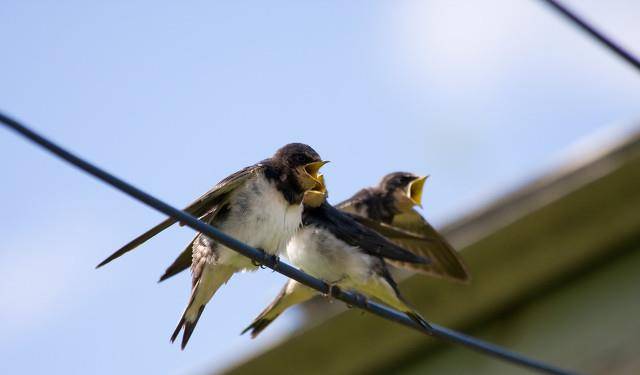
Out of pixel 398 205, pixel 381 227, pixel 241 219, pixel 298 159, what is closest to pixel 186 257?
pixel 241 219

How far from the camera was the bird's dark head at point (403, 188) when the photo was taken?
6484 mm

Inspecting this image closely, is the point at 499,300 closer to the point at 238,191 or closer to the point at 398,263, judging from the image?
the point at 398,263

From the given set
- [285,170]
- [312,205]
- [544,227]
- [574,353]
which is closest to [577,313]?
[574,353]

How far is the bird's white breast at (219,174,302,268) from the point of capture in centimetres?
446

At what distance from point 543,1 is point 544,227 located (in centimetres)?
348

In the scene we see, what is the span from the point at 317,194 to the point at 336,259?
381 millimetres

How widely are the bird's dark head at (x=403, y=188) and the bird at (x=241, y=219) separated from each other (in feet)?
6.05

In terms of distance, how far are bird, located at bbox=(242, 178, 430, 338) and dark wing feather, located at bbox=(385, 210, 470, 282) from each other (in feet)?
0.64

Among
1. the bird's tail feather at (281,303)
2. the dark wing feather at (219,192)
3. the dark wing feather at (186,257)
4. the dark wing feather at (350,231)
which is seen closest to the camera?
the dark wing feather at (219,192)

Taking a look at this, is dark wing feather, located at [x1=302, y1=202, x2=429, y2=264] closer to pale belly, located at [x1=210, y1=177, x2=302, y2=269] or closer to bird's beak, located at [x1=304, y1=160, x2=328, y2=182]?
bird's beak, located at [x1=304, y1=160, x2=328, y2=182]

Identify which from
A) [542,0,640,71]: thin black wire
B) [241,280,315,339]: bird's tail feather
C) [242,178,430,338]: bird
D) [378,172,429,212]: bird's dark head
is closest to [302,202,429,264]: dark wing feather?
[242,178,430,338]: bird

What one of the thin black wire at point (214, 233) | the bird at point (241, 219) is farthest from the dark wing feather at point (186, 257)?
the thin black wire at point (214, 233)

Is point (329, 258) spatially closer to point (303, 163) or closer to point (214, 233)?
point (303, 163)

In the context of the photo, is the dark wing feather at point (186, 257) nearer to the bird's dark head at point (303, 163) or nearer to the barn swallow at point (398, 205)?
the bird's dark head at point (303, 163)
